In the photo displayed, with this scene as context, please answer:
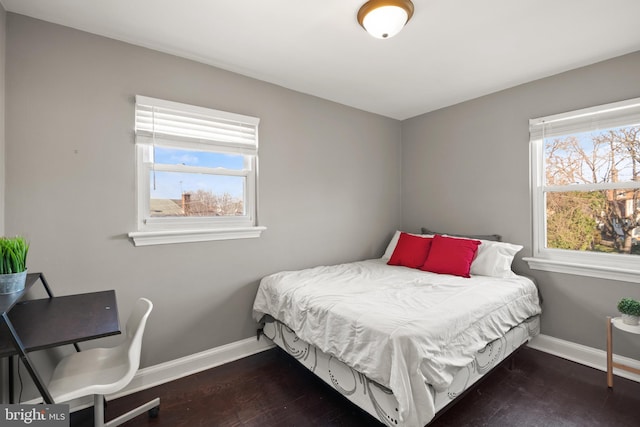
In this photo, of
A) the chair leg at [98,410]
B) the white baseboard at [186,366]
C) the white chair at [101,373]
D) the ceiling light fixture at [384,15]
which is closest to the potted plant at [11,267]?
the white chair at [101,373]

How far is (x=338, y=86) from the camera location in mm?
2834

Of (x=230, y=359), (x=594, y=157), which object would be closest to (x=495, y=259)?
(x=594, y=157)

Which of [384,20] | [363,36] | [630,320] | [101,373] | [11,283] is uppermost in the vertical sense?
[363,36]

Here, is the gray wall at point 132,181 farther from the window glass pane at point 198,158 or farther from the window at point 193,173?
the window glass pane at point 198,158

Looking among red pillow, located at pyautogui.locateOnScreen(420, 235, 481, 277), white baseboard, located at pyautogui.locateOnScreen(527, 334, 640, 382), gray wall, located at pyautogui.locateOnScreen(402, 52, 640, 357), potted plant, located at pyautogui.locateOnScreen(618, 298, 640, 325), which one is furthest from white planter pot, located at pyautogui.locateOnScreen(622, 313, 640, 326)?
red pillow, located at pyautogui.locateOnScreen(420, 235, 481, 277)

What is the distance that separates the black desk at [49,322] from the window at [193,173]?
534 mm

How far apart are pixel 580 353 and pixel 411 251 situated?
154cm

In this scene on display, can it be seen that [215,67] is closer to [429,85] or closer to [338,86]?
[338,86]

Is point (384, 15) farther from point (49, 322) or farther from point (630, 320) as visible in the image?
point (630, 320)

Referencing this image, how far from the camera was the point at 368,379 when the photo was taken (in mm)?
1615

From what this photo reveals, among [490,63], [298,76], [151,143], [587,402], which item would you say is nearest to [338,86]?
[298,76]

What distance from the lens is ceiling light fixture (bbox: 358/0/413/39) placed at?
1634 millimetres

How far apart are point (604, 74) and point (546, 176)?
869 millimetres

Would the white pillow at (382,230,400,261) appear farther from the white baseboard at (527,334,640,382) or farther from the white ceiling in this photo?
the white ceiling
